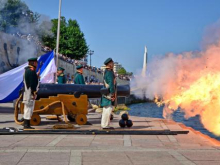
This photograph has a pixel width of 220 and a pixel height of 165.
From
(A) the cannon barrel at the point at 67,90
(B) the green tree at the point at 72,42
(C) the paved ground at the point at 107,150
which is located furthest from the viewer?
(B) the green tree at the point at 72,42

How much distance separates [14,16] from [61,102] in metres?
25.5


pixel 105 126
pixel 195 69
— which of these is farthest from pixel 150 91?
pixel 105 126

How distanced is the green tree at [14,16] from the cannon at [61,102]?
2196cm

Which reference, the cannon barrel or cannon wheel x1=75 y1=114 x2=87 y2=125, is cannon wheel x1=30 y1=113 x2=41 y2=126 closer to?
the cannon barrel

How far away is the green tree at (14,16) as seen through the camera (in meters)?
33.9

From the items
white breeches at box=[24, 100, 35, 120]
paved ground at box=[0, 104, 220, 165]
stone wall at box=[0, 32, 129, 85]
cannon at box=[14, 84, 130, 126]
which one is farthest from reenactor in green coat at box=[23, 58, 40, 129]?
stone wall at box=[0, 32, 129, 85]

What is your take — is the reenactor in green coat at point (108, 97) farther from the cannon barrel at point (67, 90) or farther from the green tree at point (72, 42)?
the green tree at point (72, 42)

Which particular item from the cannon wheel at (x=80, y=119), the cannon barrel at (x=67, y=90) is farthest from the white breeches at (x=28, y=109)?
the cannon wheel at (x=80, y=119)

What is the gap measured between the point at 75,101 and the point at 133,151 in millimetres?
4572

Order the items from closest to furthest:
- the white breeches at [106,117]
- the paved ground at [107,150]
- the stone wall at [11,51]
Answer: the paved ground at [107,150], the white breeches at [106,117], the stone wall at [11,51]

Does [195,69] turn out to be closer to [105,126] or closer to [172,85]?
[172,85]

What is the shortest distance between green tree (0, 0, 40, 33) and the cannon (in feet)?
72.0

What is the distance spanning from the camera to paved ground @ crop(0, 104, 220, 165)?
6.02 m

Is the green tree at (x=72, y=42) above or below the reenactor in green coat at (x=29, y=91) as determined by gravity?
above
